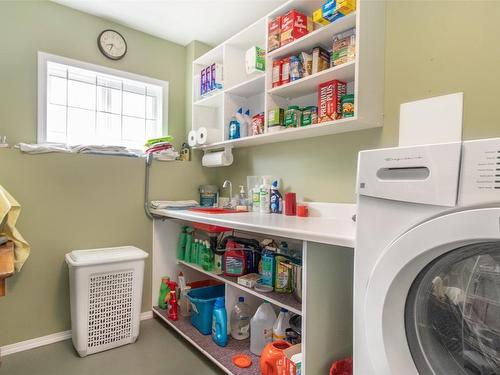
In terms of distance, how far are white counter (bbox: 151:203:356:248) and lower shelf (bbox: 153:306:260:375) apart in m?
0.75

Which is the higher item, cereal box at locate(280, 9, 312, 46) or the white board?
cereal box at locate(280, 9, 312, 46)

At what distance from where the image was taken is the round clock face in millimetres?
2338

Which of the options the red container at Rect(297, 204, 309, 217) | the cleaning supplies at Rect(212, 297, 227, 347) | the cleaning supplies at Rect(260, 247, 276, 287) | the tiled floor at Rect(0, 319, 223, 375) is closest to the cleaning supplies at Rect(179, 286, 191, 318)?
the tiled floor at Rect(0, 319, 223, 375)

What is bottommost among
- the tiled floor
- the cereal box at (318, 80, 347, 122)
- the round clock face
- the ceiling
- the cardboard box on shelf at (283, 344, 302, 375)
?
the tiled floor

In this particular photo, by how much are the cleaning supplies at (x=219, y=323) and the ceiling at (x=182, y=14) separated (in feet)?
6.69

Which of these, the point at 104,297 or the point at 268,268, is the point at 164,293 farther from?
the point at 268,268

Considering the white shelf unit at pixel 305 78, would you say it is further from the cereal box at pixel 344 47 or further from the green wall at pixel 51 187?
the green wall at pixel 51 187

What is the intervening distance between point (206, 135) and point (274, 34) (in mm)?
908

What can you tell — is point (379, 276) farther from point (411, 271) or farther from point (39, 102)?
point (39, 102)

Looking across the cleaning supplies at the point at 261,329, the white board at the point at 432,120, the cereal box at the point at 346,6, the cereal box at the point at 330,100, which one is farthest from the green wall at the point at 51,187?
the white board at the point at 432,120

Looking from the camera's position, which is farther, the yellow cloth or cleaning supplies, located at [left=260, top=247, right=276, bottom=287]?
cleaning supplies, located at [left=260, top=247, right=276, bottom=287]

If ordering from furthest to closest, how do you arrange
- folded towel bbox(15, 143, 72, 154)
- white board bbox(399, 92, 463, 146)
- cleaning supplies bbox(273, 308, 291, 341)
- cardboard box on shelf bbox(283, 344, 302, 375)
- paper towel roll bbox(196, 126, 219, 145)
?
1. paper towel roll bbox(196, 126, 219, 145)
2. folded towel bbox(15, 143, 72, 154)
3. cleaning supplies bbox(273, 308, 291, 341)
4. white board bbox(399, 92, 463, 146)
5. cardboard box on shelf bbox(283, 344, 302, 375)

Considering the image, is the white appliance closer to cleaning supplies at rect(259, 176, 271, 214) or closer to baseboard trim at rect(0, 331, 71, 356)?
cleaning supplies at rect(259, 176, 271, 214)

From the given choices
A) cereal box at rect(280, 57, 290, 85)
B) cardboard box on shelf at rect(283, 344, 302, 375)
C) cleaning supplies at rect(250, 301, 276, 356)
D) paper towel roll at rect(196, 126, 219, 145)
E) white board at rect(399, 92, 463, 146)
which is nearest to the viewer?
cardboard box on shelf at rect(283, 344, 302, 375)
